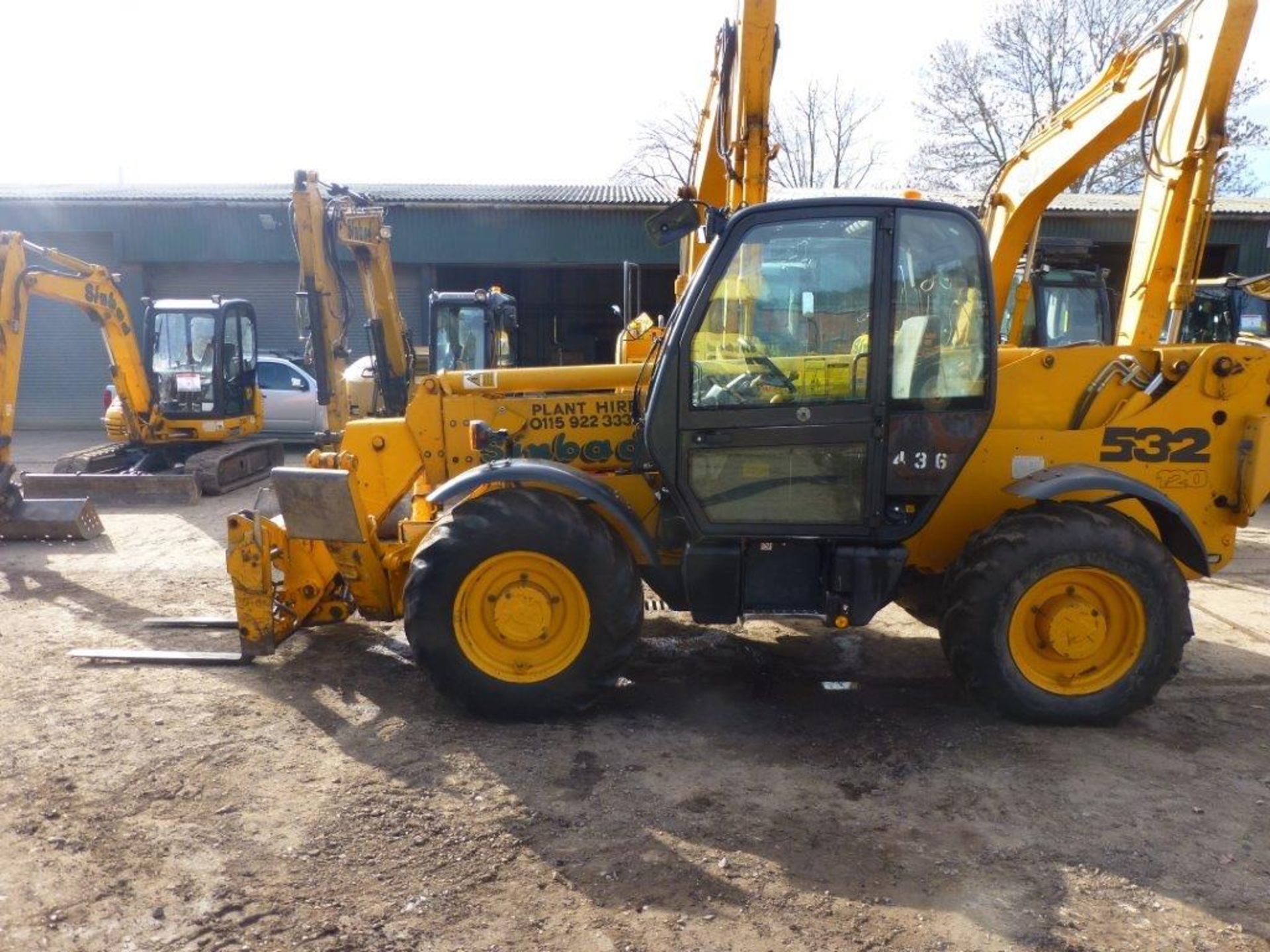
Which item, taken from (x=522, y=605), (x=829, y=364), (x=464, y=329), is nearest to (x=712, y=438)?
(x=829, y=364)

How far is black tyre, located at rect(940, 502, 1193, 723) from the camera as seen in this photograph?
4.35m

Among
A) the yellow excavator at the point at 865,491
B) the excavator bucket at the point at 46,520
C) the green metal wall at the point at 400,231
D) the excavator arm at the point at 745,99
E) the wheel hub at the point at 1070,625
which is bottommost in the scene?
the excavator bucket at the point at 46,520

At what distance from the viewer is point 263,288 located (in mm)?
20062

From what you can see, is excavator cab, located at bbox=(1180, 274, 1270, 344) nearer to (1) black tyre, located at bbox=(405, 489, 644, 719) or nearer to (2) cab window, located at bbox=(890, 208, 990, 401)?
(2) cab window, located at bbox=(890, 208, 990, 401)

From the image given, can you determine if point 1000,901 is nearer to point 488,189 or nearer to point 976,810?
point 976,810

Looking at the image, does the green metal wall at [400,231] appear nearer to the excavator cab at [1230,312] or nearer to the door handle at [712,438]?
the excavator cab at [1230,312]

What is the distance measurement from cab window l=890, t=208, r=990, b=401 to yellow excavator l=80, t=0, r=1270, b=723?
1cm

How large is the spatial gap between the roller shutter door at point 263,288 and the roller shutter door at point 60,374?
186 centimetres

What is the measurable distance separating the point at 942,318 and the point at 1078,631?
1.61 m

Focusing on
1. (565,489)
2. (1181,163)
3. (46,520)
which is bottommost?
(46,520)

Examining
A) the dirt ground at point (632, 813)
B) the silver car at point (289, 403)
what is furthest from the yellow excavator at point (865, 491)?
the silver car at point (289, 403)

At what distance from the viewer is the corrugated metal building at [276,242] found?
63.2ft

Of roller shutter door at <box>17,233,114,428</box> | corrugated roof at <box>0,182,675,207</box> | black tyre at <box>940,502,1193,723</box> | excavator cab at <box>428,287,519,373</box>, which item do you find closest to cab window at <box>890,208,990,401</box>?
black tyre at <box>940,502,1193,723</box>

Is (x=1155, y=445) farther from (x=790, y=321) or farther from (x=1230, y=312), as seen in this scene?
(x=1230, y=312)
